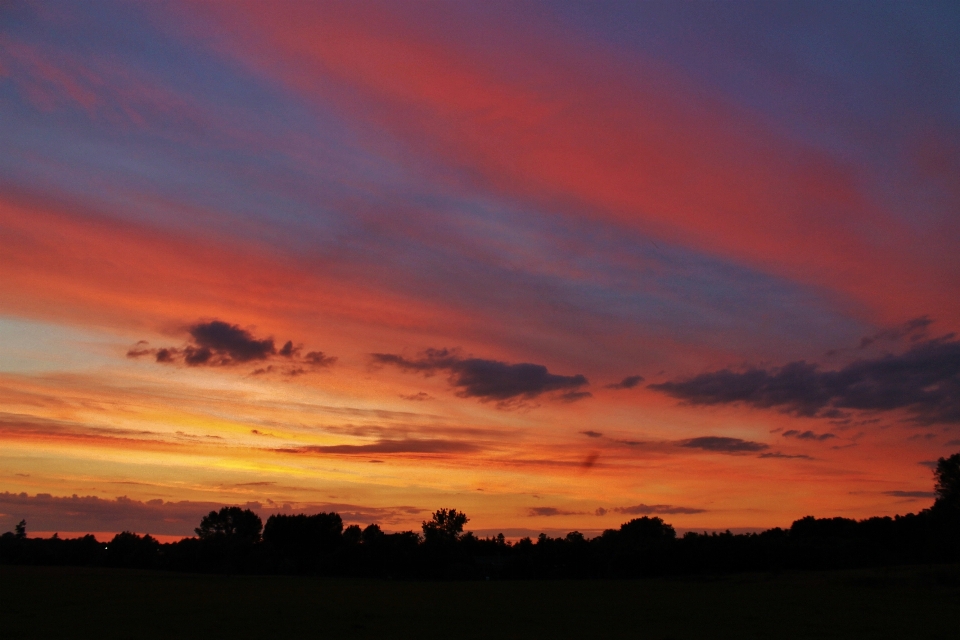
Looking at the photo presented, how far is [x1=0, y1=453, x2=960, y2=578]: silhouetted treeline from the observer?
317 ft

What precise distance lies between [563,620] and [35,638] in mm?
27492

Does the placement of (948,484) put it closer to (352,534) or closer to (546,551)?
(546,551)

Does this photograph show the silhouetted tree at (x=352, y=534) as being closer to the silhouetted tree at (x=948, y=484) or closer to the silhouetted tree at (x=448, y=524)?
the silhouetted tree at (x=448, y=524)

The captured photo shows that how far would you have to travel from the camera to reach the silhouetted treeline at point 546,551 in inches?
3807

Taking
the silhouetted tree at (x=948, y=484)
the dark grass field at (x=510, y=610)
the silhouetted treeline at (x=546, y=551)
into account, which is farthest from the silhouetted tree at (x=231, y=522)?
the silhouetted tree at (x=948, y=484)

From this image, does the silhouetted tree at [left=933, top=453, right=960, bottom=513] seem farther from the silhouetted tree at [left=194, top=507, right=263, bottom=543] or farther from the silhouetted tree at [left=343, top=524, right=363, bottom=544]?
the silhouetted tree at [left=194, top=507, right=263, bottom=543]

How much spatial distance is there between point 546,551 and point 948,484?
6230cm

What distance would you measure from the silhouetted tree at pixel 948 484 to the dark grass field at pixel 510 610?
5170 cm

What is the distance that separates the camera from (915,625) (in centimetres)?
3872

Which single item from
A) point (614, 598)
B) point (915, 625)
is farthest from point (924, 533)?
point (915, 625)

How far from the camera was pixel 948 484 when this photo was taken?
377ft

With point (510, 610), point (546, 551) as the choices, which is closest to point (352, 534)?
point (546, 551)

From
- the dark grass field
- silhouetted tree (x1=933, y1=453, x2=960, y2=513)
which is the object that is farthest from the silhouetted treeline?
the dark grass field

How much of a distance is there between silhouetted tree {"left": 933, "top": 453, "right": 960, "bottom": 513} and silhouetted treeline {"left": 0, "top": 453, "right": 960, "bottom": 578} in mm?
149
